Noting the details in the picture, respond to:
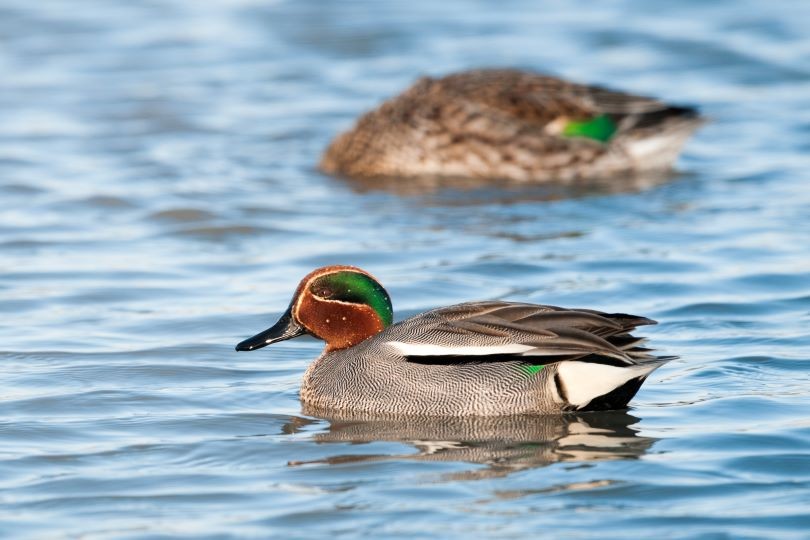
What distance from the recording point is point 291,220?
38.1 ft

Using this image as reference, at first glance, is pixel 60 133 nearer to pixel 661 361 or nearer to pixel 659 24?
pixel 659 24

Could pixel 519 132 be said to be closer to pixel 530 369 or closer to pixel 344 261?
pixel 344 261

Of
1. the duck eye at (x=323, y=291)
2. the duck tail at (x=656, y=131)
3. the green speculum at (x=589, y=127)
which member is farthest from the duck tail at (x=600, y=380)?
the duck tail at (x=656, y=131)

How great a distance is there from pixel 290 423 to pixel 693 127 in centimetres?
664

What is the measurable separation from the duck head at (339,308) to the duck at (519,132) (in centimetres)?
524

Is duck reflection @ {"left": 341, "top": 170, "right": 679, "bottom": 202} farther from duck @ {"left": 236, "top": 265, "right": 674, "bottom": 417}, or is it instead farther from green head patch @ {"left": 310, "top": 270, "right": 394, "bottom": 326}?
duck @ {"left": 236, "top": 265, "right": 674, "bottom": 417}

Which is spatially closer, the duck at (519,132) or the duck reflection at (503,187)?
the duck reflection at (503,187)

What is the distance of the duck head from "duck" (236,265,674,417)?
191 millimetres

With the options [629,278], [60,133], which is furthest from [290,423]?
[60,133]

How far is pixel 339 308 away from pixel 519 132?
17.8 feet

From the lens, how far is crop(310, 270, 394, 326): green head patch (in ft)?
24.6

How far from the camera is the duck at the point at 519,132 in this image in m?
12.6

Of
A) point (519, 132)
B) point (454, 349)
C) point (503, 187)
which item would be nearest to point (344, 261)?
point (503, 187)

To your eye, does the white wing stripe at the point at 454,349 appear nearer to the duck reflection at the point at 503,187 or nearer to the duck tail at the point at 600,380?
the duck tail at the point at 600,380
